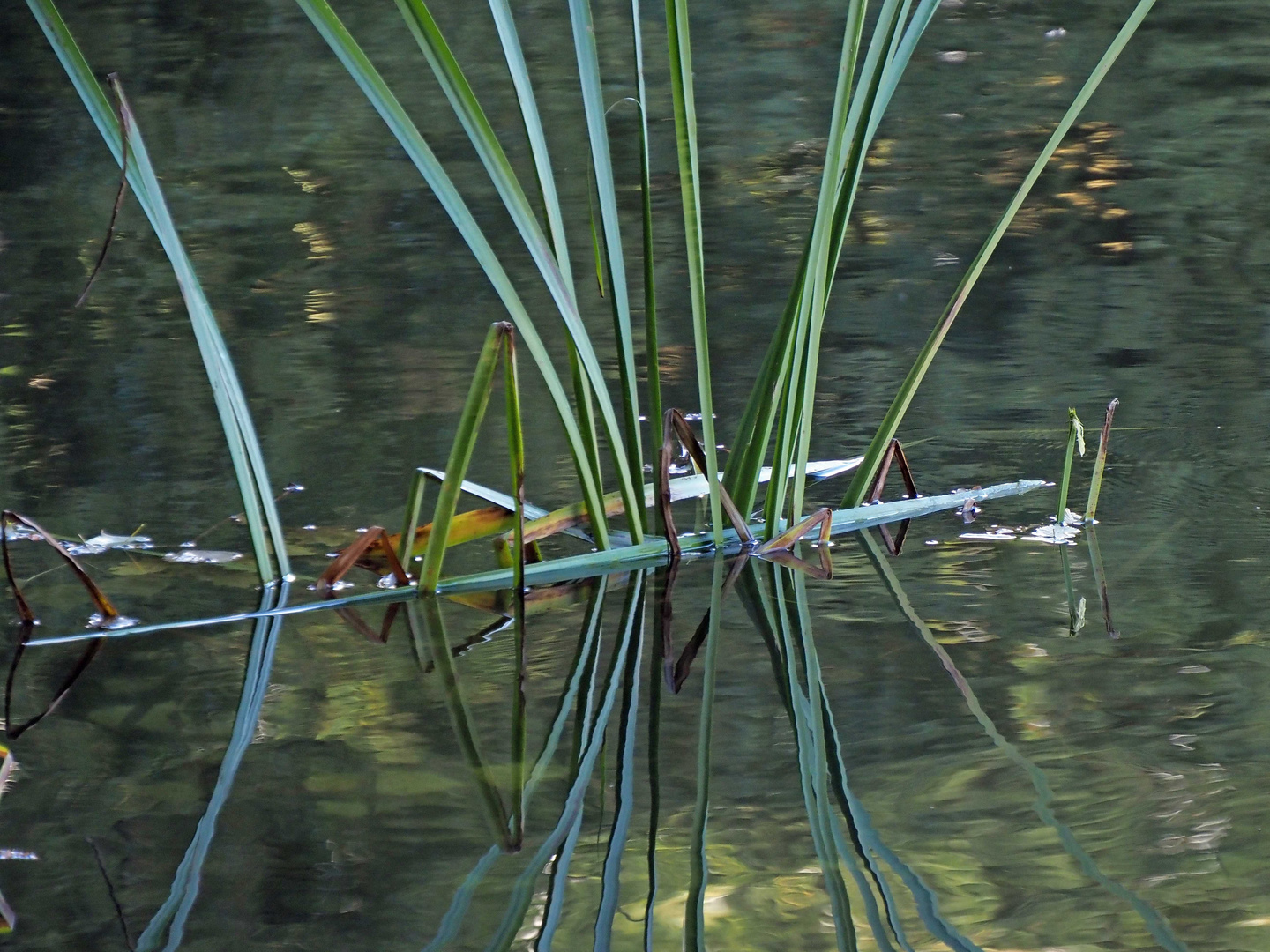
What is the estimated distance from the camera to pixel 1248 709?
89 centimetres

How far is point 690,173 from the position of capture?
105 centimetres

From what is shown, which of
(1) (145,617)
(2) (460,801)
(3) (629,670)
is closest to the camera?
(2) (460,801)

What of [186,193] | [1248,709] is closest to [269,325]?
[186,193]

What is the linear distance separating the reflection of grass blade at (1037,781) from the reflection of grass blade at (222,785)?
1.38 ft

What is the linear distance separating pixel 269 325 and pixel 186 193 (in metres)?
0.86

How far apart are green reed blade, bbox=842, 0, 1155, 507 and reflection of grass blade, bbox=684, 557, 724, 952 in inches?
7.9

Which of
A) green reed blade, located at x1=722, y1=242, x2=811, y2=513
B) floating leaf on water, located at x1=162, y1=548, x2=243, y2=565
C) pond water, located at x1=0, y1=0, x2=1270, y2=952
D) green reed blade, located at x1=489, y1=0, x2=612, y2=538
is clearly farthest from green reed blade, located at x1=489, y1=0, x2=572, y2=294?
floating leaf on water, located at x1=162, y1=548, x2=243, y2=565

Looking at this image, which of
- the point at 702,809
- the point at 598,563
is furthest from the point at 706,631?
the point at 702,809

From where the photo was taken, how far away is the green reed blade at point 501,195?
0.95 m

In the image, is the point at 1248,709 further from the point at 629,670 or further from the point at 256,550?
the point at 256,550

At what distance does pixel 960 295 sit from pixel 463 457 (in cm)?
40

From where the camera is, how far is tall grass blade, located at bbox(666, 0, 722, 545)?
1012 mm

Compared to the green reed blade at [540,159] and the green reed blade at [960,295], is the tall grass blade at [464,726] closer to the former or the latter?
the green reed blade at [540,159]

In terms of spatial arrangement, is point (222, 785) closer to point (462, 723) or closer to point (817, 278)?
point (462, 723)
